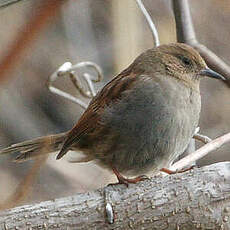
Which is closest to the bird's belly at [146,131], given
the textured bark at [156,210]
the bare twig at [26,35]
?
the textured bark at [156,210]

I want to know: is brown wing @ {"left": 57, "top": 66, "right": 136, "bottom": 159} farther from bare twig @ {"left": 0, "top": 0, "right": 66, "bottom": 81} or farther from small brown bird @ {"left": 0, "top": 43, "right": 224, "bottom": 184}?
bare twig @ {"left": 0, "top": 0, "right": 66, "bottom": 81}

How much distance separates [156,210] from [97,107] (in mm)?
1073

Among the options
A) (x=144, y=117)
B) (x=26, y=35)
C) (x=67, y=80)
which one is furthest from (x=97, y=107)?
(x=67, y=80)

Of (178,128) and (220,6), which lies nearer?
(178,128)

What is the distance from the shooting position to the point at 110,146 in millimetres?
3068

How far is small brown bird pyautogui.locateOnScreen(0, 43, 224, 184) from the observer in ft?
9.69

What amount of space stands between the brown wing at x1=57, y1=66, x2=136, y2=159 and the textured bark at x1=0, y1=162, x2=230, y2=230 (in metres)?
0.87

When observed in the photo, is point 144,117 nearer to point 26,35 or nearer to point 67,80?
point 26,35

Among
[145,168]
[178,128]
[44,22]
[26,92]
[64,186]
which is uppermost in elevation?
A: [44,22]

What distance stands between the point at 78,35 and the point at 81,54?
0.81 ft

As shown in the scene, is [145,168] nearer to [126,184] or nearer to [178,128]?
[178,128]

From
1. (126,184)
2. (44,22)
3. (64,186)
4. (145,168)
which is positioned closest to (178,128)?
(145,168)

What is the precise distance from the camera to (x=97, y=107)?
3164 mm

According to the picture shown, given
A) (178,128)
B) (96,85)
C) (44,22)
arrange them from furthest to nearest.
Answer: (96,85)
(178,128)
(44,22)
